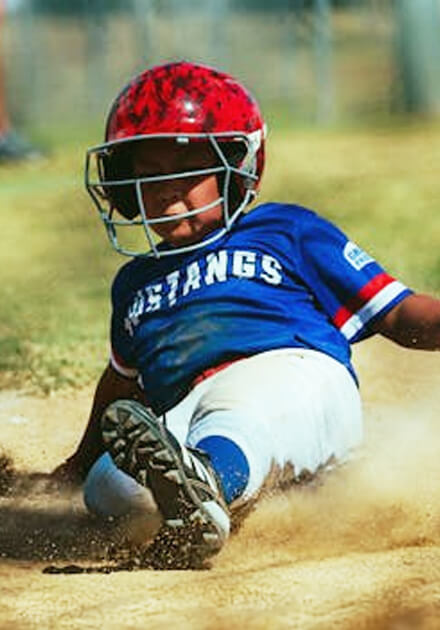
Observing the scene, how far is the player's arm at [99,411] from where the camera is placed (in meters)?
3.88

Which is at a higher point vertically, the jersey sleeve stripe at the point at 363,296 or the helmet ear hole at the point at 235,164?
the helmet ear hole at the point at 235,164

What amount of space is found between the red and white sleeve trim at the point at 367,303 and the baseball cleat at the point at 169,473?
2.39 feet

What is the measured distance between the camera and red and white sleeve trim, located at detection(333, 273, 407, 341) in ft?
11.4

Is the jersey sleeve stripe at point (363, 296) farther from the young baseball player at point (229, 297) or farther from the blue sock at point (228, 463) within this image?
the blue sock at point (228, 463)

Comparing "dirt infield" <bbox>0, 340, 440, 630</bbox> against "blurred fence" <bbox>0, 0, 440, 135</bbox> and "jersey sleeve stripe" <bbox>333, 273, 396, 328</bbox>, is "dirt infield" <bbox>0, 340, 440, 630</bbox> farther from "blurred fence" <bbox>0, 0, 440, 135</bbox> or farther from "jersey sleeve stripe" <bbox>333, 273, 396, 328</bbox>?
"blurred fence" <bbox>0, 0, 440, 135</bbox>

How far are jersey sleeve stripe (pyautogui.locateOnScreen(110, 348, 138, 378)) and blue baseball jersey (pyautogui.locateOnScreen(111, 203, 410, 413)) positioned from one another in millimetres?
170

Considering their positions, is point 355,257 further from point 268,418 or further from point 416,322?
point 268,418

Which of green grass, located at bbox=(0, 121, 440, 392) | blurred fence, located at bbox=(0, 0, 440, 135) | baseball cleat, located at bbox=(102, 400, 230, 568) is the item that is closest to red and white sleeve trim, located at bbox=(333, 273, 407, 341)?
baseball cleat, located at bbox=(102, 400, 230, 568)

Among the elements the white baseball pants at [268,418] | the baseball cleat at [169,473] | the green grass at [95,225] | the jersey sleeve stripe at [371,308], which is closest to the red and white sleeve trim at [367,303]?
the jersey sleeve stripe at [371,308]

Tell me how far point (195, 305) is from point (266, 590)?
953 mm

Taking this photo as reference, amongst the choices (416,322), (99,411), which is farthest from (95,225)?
(416,322)

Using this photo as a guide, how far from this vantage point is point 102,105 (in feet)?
48.6

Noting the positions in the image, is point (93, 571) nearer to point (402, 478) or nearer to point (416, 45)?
point (402, 478)

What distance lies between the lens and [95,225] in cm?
938
